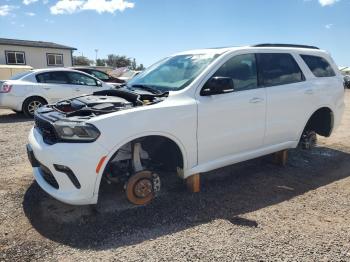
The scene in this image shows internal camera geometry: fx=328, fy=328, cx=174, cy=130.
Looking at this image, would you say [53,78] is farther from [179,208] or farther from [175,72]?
[179,208]

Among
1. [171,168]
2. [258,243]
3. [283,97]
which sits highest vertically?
[283,97]

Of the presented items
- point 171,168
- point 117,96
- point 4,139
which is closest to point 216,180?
point 171,168

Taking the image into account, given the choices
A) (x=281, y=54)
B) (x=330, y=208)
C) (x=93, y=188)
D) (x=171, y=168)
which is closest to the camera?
(x=93, y=188)

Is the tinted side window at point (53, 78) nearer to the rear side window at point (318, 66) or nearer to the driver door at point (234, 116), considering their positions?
the driver door at point (234, 116)

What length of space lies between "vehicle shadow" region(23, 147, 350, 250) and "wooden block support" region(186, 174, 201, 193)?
0.26ft

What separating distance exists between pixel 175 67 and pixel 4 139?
4.65 metres

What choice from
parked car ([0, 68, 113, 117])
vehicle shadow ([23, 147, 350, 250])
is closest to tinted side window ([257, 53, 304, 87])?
vehicle shadow ([23, 147, 350, 250])

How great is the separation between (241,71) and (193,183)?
1640 millimetres

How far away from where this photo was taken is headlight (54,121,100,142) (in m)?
3.18

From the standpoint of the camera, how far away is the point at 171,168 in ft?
13.6

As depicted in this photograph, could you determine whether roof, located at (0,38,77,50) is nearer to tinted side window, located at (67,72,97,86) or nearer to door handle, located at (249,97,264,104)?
tinted side window, located at (67,72,97,86)

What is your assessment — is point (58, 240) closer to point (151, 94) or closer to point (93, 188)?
A: point (93, 188)

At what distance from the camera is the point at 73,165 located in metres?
3.18

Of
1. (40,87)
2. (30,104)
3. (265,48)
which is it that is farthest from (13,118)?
(265,48)
